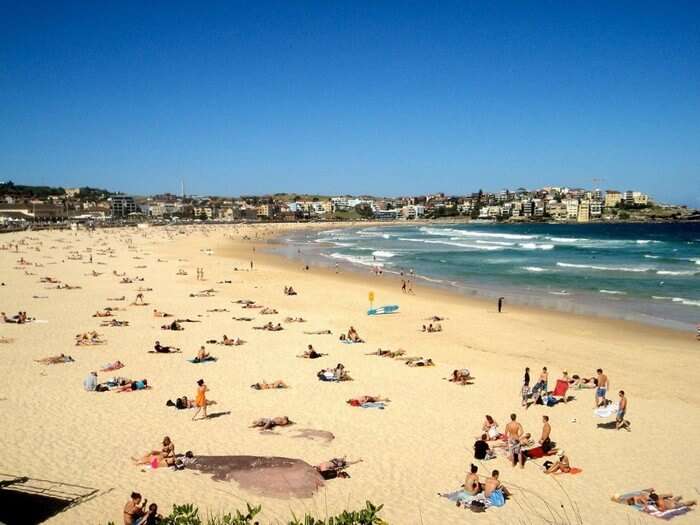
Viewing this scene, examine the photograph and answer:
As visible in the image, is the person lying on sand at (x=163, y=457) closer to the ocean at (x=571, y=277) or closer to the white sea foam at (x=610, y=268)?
the ocean at (x=571, y=277)

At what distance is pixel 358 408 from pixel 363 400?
0.29 m

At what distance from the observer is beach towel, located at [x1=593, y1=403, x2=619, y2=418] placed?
10961mm

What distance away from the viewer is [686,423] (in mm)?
10742

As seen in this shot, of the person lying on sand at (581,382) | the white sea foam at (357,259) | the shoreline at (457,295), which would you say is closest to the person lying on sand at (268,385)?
the person lying on sand at (581,382)

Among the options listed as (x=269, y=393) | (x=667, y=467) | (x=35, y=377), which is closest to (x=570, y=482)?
(x=667, y=467)

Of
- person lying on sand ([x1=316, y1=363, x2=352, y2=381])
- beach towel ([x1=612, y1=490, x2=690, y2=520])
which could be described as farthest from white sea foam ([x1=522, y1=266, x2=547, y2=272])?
beach towel ([x1=612, y1=490, x2=690, y2=520])

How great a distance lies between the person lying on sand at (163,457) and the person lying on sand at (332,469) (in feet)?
7.37

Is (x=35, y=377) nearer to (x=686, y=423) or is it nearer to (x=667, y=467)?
(x=667, y=467)

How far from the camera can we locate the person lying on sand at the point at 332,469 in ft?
26.6

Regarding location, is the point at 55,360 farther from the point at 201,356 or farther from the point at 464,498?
the point at 464,498

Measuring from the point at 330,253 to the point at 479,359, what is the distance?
41.6m

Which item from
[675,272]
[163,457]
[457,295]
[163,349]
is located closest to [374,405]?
[163,457]

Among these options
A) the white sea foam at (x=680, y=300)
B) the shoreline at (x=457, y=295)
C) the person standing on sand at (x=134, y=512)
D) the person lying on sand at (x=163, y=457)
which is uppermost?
the person standing on sand at (x=134, y=512)

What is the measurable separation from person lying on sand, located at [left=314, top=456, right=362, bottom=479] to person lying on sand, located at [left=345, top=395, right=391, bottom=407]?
9.33ft
